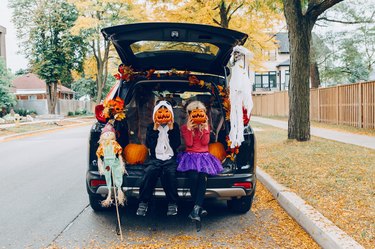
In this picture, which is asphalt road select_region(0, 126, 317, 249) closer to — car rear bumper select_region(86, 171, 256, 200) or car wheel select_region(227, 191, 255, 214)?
car wheel select_region(227, 191, 255, 214)

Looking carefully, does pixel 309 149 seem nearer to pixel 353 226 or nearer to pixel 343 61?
pixel 353 226

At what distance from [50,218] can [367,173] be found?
5015mm

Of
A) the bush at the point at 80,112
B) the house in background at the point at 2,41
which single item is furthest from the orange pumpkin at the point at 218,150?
the bush at the point at 80,112

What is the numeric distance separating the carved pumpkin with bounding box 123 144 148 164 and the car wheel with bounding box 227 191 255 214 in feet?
4.24

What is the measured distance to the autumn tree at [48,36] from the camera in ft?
104

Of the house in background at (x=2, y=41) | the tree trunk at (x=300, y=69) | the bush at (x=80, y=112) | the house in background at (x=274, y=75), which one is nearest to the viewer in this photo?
the tree trunk at (x=300, y=69)

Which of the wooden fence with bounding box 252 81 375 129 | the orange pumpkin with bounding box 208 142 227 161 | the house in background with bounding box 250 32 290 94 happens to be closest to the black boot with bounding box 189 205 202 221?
the orange pumpkin with bounding box 208 142 227 161

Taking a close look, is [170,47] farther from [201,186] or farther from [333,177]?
[333,177]

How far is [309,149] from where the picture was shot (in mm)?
9859

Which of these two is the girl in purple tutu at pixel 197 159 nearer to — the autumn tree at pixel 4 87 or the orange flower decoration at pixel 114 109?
the orange flower decoration at pixel 114 109

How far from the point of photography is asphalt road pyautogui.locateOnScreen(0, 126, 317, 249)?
420 cm

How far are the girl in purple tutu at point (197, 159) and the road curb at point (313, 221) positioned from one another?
42.4 inches

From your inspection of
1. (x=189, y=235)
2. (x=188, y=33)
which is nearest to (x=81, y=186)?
(x=189, y=235)

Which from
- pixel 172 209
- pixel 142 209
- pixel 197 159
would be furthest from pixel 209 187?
pixel 142 209
